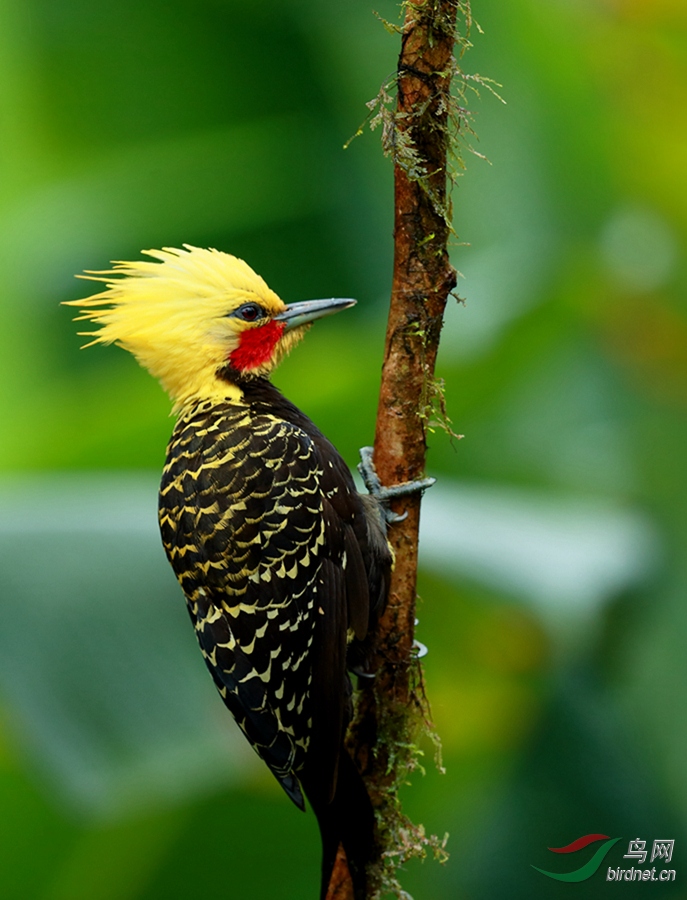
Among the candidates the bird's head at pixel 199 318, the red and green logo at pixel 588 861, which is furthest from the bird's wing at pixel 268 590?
the red and green logo at pixel 588 861

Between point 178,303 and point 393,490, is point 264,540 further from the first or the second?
point 178,303

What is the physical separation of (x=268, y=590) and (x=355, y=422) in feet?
2.75

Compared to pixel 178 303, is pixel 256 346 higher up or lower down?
lower down

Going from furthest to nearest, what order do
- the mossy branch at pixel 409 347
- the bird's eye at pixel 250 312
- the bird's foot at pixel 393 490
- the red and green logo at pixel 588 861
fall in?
the red and green logo at pixel 588 861, the bird's eye at pixel 250 312, the bird's foot at pixel 393 490, the mossy branch at pixel 409 347

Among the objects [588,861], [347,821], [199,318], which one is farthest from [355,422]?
[588,861]

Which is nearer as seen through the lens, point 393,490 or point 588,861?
point 393,490

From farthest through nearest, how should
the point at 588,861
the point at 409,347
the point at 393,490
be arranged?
the point at 588,861, the point at 393,490, the point at 409,347

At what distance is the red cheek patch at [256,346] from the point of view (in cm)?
292

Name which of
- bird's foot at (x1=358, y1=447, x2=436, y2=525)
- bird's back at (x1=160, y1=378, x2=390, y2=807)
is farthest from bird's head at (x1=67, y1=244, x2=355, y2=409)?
bird's foot at (x1=358, y1=447, x2=436, y2=525)

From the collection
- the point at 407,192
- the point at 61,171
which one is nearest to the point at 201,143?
the point at 61,171

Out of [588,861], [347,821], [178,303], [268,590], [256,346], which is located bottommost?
[588,861]

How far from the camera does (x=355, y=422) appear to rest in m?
3.39

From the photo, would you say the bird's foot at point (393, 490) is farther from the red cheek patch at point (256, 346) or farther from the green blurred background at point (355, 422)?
the red cheek patch at point (256, 346)

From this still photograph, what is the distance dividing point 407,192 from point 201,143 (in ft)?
8.58
